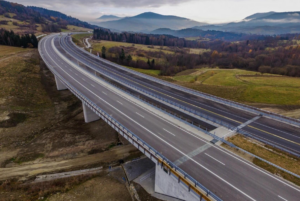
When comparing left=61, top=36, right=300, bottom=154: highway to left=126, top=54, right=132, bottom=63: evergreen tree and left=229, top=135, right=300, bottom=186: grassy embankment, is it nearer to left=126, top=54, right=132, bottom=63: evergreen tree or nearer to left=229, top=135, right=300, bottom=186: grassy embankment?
left=229, top=135, right=300, bottom=186: grassy embankment

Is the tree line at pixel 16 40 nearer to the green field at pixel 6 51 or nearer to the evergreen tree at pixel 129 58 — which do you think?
the green field at pixel 6 51

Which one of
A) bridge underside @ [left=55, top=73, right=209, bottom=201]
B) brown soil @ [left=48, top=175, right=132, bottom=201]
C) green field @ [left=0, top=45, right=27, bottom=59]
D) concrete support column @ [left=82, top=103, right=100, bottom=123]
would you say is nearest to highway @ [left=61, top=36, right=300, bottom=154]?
bridge underside @ [left=55, top=73, right=209, bottom=201]

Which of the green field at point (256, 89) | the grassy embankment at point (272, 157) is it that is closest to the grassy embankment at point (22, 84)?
the green field at point (256, 89)

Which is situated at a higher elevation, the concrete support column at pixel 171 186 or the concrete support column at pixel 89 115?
the concrete support column at pixel 171 186

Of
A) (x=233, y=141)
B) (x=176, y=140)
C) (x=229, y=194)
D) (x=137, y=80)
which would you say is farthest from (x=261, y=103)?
(x=137, y=80)

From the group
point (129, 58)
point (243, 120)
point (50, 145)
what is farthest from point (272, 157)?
point (129, 58)

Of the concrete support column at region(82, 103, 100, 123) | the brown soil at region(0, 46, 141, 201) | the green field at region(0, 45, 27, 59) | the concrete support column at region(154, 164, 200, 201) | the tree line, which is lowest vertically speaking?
the brown soil at region(0, 46, 141, 201)

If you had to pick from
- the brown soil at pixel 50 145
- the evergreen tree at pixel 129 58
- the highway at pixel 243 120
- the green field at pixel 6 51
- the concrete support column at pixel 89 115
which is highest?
the green field at pixel 6 51

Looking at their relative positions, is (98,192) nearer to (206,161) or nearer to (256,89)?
(206,161)
